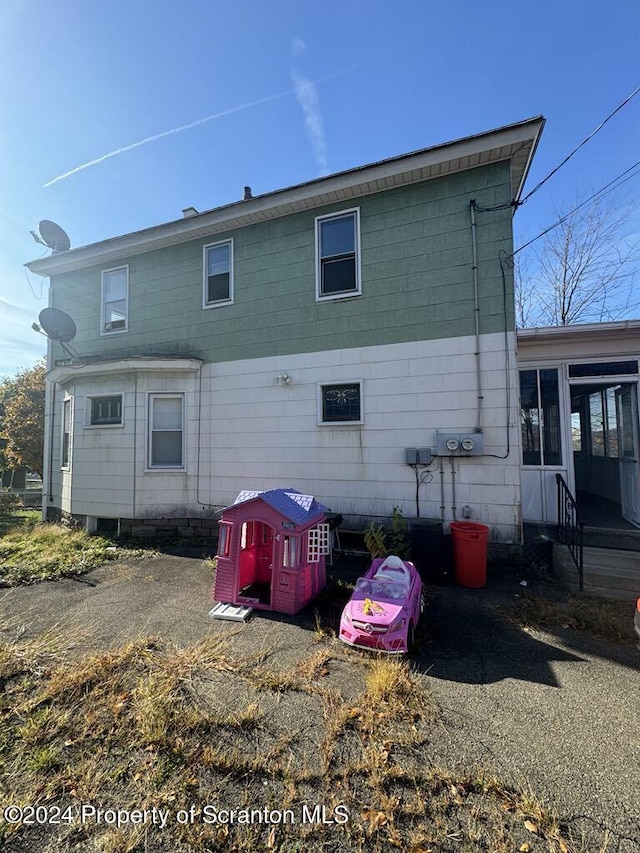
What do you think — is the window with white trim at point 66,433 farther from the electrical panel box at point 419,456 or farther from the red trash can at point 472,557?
the red trash can at point 472,557

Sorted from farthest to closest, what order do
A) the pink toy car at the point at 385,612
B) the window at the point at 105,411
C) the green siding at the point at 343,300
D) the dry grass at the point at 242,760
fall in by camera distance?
the window at the point at 105,411 → the green siding at the point at 343,300 → the pink toy car at the point at 385,612 → the dry grass at the point at 242,760

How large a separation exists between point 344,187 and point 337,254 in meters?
1.19

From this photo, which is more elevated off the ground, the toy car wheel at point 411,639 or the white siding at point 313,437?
the white siding at point 313,437

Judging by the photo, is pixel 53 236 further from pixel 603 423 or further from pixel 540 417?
pixel 603 423

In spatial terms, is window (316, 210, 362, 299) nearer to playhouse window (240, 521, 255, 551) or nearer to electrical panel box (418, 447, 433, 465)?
electrical panel box (418, 447, 433, 465)

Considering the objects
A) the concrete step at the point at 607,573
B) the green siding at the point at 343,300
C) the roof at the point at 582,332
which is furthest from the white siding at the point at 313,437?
the concrete step at the point at 607,573

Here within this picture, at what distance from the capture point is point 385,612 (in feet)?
12.1

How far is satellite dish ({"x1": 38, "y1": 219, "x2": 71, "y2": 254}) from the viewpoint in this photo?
10.5 m

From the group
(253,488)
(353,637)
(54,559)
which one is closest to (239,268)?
(253,488)

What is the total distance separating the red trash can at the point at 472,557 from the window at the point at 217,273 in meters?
6.93

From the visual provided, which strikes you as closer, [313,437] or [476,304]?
[476,304]

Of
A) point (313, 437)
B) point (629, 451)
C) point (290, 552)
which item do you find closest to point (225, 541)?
point (290, 552)

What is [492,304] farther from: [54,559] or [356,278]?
[54,559]

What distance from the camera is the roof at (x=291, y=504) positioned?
4.64 metres
